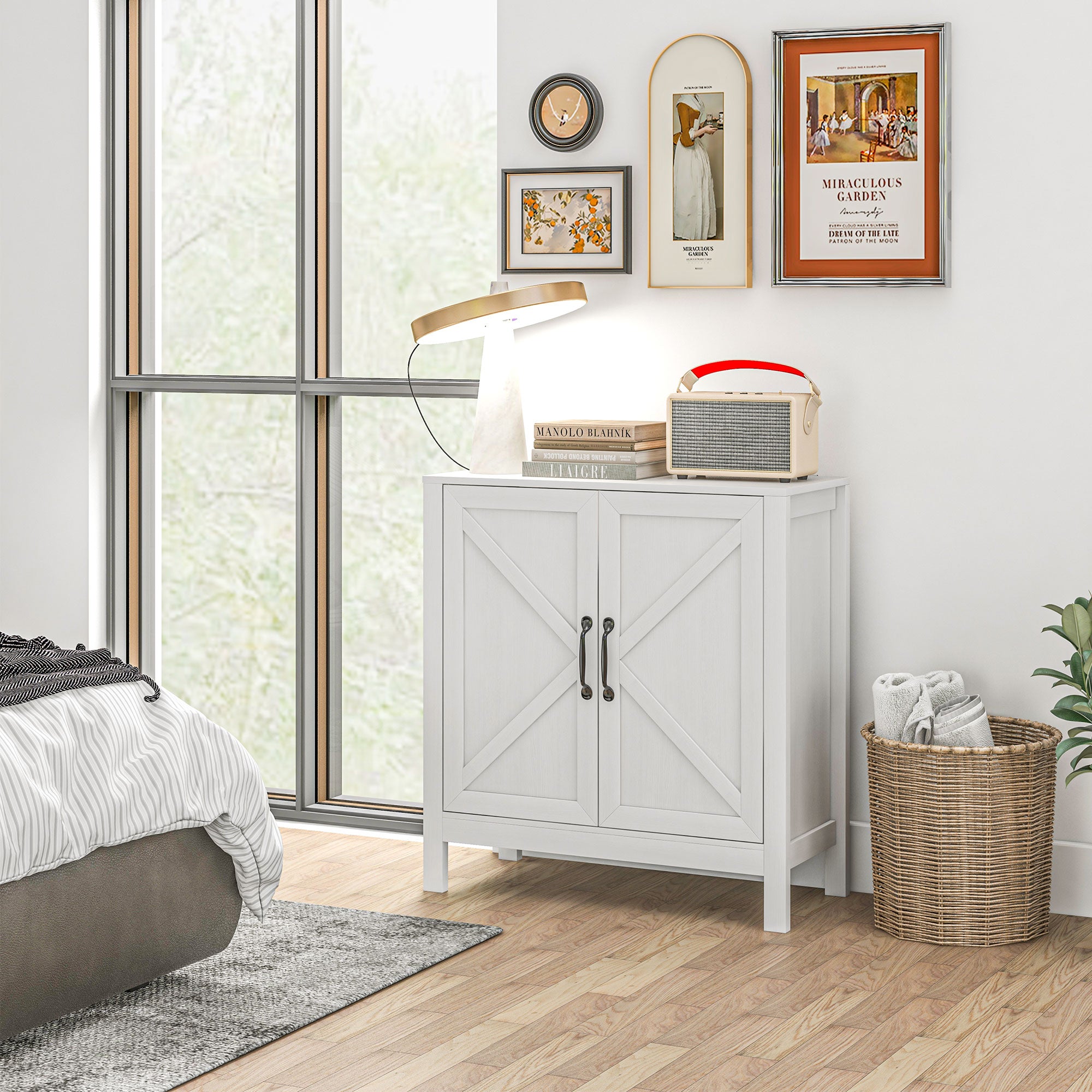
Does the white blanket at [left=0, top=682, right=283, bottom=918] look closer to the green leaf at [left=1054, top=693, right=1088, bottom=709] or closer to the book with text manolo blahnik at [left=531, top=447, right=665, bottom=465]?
the book with text manolo blahnik at [left=531, top=447, right=665, bottom=465]

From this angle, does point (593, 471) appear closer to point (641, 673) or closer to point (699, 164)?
point (641, 673)

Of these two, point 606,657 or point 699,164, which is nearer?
point 606,657

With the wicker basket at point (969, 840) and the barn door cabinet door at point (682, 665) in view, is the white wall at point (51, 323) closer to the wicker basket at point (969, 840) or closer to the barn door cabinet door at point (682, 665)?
the barn door cabinet door at point (682, 665)

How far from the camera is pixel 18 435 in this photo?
15.3 ft

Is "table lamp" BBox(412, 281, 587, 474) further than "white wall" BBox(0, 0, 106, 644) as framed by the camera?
No

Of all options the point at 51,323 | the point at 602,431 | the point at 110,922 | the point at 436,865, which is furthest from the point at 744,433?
the point at 51,323

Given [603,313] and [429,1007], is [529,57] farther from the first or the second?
[429,1007]

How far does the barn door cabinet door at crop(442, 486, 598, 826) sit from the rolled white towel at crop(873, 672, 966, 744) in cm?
63

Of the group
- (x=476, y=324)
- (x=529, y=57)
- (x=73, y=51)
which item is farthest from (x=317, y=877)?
(x=73, y=51)

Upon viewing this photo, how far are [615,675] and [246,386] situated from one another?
1469 millimetres

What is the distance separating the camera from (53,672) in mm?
2990

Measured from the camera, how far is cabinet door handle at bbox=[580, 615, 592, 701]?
362 centimetres

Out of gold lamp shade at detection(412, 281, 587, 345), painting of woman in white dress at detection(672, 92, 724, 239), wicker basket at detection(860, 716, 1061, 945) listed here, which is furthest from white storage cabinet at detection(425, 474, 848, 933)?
painting of woman in white dress at detection(672, 92, 724, 239)

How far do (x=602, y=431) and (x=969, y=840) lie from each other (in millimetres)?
1191
